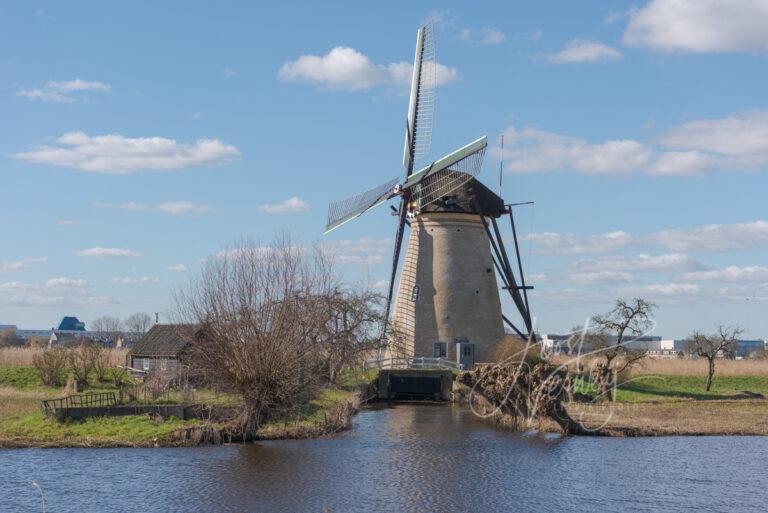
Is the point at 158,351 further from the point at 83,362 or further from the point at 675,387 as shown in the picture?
the point at 675,387

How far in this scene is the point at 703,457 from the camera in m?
25.3

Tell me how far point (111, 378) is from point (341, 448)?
1943cm

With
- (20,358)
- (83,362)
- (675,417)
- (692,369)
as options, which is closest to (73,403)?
(83,362)

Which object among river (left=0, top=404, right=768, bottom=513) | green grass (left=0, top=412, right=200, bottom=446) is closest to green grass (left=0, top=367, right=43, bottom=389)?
green grass (left=0, top=412, right=200, bottom=446)

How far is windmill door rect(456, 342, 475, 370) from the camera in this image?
45.0 metres

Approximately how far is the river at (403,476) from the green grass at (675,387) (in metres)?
11.0

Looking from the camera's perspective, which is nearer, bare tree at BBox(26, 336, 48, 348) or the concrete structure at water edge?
the concrete structure at water edge

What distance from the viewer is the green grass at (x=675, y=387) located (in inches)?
1564

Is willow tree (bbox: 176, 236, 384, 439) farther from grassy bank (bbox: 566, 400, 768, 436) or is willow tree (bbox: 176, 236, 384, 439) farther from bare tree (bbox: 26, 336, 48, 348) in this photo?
bare tree (bbox: 26, 336, 48, 348)

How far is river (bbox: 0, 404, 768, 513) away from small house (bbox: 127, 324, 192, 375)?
1603cm

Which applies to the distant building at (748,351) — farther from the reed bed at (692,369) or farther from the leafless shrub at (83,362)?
the leafless shrub at (83,362)

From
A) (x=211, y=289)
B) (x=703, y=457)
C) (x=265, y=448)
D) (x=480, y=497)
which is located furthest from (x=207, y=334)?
(x=703, y=457)

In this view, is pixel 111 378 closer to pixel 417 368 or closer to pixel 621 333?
pixel 417 368

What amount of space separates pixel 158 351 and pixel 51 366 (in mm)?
4947
